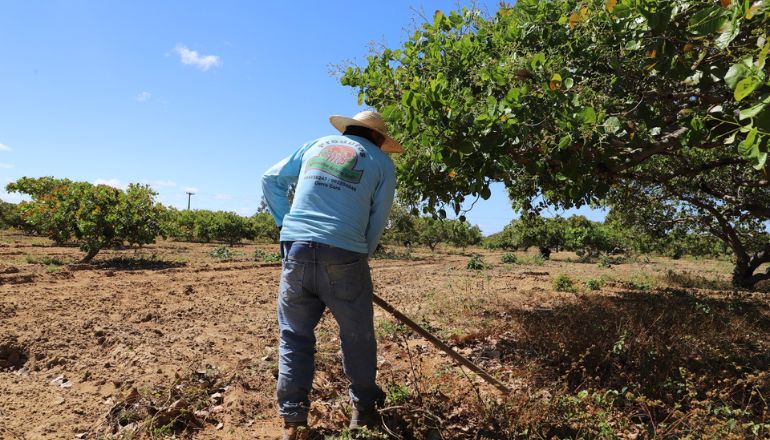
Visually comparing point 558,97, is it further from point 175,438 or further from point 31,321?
point 31,321

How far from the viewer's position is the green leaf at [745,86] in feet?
5.90

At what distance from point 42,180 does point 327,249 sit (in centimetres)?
3286

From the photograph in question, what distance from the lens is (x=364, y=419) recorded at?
2789 mm

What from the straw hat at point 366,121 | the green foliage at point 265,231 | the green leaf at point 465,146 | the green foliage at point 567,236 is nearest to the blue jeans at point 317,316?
the straw hat at point 366,121

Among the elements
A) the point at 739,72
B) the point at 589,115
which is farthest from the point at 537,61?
the point at 739,72

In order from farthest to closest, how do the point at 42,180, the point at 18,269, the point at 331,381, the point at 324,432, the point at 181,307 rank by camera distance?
the point at 42,180
the point at 18,269
the point at 181,307
the point at 331,381
the point at 324,432

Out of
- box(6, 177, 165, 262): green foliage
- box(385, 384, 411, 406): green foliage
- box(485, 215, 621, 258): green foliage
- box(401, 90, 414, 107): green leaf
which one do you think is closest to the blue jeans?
box(385, 384, 411, 406): green foliage

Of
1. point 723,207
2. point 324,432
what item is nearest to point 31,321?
point 324,432

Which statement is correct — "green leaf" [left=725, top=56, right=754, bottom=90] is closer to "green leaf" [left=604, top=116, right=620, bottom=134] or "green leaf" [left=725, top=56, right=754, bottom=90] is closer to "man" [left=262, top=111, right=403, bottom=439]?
"green leaf" [left=604, top=116, right=620, bottom=134]

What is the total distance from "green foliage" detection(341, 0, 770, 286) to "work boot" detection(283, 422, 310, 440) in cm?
241

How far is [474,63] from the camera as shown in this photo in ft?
16.4

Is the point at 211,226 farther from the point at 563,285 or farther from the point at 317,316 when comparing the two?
the point at 317,316

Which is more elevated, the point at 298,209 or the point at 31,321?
the point at 298,209

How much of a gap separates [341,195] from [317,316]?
783 mm
